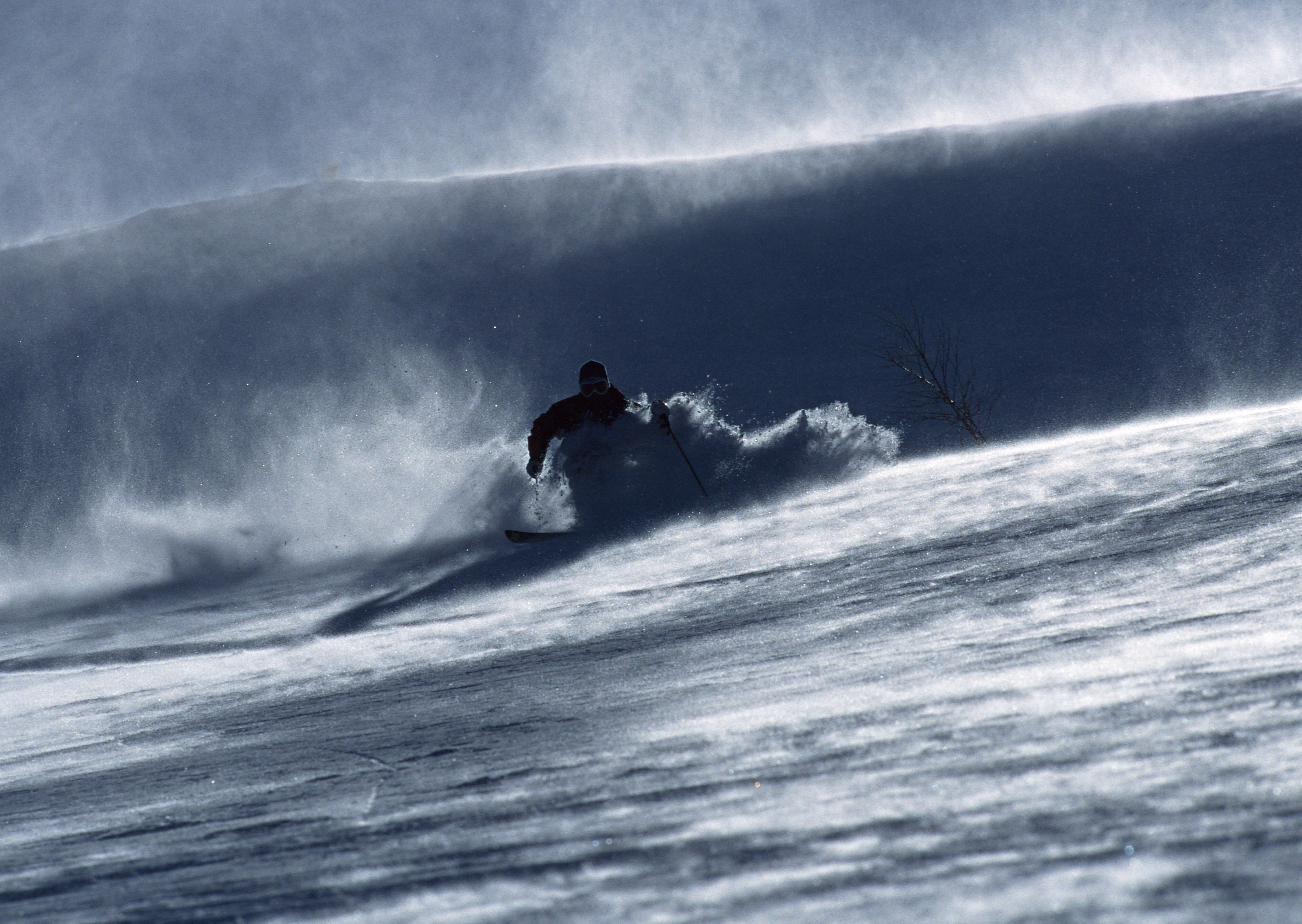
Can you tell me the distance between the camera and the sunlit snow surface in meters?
1.88

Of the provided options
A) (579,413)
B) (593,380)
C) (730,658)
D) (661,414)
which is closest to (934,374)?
(661,414)

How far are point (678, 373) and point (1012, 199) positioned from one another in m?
10.5

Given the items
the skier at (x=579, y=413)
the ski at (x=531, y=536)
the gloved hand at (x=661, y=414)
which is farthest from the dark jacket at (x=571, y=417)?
the ski at (x=531, y=536)

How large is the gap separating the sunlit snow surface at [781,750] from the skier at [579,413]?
485cm

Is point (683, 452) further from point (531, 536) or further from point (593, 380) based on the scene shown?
point (531, 536)

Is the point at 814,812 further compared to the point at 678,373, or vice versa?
the point at 678,373

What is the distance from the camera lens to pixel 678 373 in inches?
1099

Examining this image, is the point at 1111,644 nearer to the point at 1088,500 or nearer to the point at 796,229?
the point at 1088,500

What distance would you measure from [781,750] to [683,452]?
28.1 ft

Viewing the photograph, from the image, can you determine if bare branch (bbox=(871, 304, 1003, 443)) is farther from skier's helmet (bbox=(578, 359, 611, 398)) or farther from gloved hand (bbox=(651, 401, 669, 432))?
skier's helmet (bbox=(578, 359, 611, 398))

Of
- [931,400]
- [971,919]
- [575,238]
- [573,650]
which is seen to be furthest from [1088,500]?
[575,238]

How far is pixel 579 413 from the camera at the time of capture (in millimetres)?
11445

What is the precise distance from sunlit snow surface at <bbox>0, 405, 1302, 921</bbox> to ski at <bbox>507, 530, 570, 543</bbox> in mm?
4232

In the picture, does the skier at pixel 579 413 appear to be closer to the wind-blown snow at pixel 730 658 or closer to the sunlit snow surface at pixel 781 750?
the wind-blown snow at pixel 730 658
